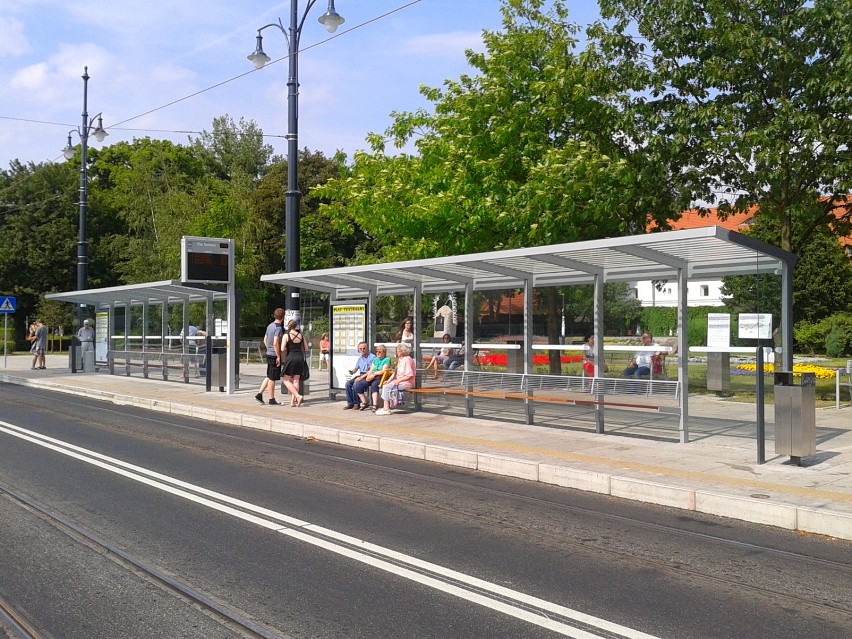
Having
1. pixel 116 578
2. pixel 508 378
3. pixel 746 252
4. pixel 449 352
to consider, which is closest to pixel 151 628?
pixel 116 578

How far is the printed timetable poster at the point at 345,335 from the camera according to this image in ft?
55.1

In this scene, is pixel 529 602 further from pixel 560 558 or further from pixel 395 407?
pixel 395 407

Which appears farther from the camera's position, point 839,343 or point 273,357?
point 839,343

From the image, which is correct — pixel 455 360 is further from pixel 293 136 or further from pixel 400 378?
pixel 293 136

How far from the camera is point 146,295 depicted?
76.9 feet

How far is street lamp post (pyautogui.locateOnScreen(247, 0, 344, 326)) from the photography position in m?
16.8

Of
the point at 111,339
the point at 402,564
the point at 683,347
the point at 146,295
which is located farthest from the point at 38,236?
the point at 402,564

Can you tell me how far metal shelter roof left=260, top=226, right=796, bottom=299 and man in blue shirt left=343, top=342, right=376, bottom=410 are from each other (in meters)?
1.33

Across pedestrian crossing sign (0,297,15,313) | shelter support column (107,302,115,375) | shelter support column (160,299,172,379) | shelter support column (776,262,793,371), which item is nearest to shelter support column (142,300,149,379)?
shelter support column (160,299,172,379)

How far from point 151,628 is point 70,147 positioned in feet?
100

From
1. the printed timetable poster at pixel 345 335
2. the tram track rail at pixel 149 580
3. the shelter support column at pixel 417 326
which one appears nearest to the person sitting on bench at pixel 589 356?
the shelter support column at pixel 417 326

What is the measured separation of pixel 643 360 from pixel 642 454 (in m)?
2.24

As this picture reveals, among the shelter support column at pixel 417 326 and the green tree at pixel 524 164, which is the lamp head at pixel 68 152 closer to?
the green tree at pixel 524 164

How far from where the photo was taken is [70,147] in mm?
31734
